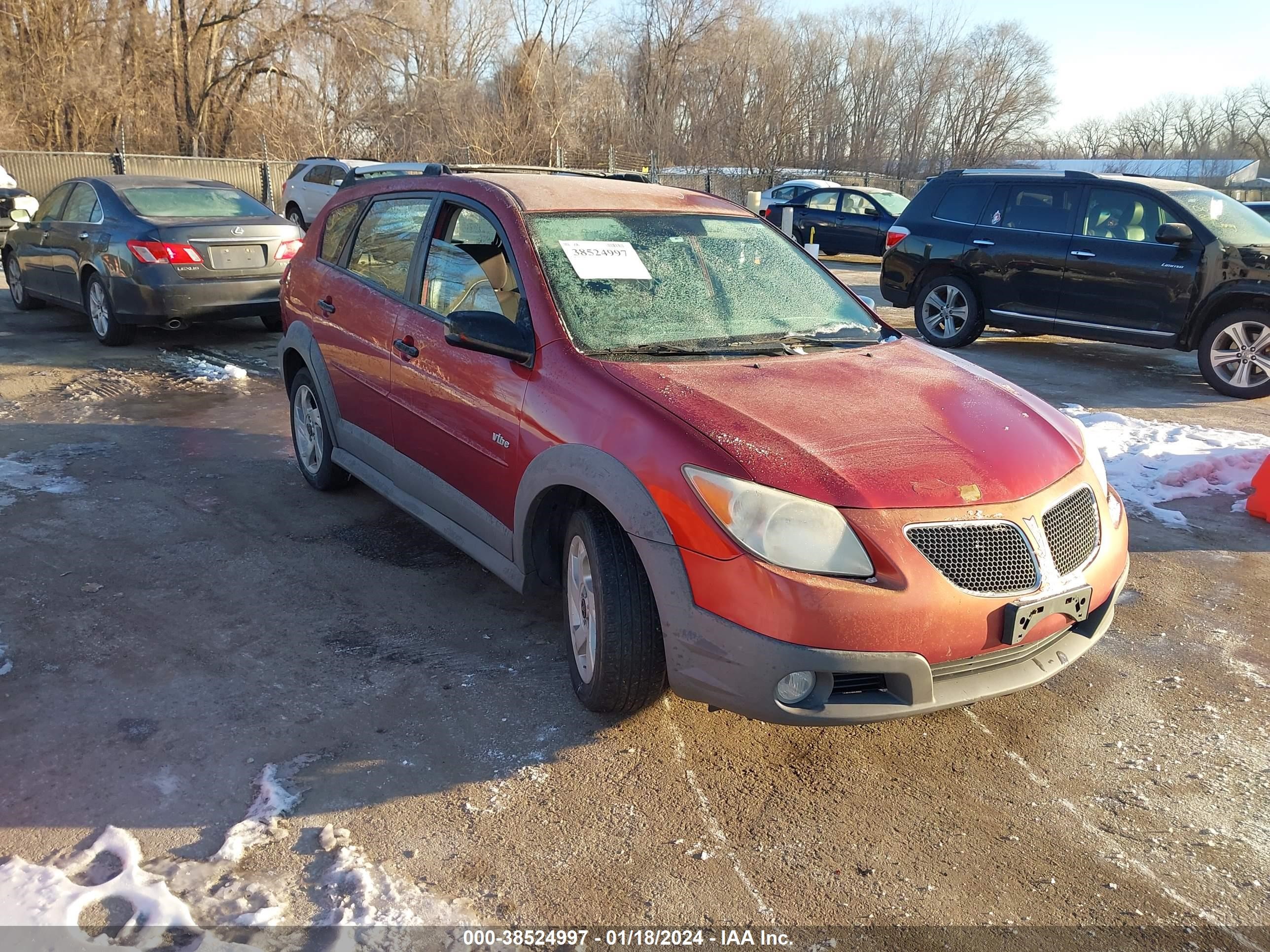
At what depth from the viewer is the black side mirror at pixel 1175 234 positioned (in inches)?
362

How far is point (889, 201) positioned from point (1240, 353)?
12.7 metres

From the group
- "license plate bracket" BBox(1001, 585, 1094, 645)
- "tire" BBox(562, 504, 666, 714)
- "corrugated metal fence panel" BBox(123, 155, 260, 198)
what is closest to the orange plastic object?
"license plate bracket" BBox(1001, 585, 1094, 645)

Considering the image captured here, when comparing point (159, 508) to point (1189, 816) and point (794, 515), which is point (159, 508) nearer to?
point (794, 515)

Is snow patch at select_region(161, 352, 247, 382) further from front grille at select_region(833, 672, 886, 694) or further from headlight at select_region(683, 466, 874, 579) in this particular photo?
front grille at select_region(833, 672, 886, 694)

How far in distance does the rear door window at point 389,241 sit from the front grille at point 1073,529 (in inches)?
114

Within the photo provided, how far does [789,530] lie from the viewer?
112 inches

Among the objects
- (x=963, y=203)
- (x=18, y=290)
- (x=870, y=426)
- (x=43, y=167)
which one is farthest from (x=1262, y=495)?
(x=43, y=167)

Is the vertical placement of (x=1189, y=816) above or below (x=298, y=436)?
below

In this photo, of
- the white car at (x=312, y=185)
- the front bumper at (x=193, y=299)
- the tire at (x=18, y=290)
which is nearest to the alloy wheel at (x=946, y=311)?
the front bumper at (x=193, y=299)

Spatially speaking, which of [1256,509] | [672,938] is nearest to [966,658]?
[672,938]

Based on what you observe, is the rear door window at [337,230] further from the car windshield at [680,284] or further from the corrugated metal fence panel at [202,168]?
the corrugated metal fence panel at [202,168]

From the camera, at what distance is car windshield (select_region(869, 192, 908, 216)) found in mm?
20359

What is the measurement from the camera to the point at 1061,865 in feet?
9.21

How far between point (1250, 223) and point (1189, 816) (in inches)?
333
